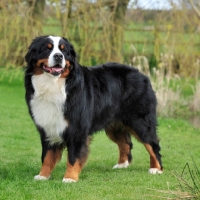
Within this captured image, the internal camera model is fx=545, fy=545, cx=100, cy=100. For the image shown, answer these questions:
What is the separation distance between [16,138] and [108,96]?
3423 millimetres

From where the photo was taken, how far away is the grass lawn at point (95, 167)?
6.51m

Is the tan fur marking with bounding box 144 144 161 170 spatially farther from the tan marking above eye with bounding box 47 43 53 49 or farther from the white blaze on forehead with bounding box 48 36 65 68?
the tan marking above eye with bounding box 47 43 53 49

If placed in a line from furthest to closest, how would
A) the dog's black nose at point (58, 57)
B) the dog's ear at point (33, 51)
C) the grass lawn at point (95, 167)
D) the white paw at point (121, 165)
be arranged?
1. the white paw at point (121, 165)
2. the dog's ear at point (33, 51)
3. the dog's black nose at point (58, 57)
4. the grass lawn at point (95, 167)

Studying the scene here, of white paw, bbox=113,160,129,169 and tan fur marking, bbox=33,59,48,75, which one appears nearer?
tan fur marking, bbox=33,59,48,75

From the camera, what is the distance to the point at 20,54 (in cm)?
1700

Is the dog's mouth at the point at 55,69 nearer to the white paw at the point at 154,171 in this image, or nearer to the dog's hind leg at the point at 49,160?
the dog's hind leg at the point at 49,160

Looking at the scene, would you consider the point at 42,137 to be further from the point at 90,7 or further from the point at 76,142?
the point at 90,7

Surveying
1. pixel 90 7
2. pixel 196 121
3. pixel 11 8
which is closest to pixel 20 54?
pixel 11 8

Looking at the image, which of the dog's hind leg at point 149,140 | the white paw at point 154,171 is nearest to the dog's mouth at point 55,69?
the dog's hind leg at point 149,140

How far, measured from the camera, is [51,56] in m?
6.87

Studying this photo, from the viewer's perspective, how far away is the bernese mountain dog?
703cm

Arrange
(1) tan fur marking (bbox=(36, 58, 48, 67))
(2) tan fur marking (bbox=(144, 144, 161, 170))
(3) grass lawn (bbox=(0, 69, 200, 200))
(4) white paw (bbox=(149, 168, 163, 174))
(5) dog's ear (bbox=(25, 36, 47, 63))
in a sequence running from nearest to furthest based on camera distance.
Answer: (3) grass lawn (bbox=(0, 69, 200, 200))
(1) tan fur marking (bbox=(36, 58, 48, 67))
(5) dog's ear (bbox=(25, 36, 47, 63))
(4) white paw (bbox=(149, 168, 163, 174))
(2) tan fur marking (bbox=(144, 144, 161, 170))

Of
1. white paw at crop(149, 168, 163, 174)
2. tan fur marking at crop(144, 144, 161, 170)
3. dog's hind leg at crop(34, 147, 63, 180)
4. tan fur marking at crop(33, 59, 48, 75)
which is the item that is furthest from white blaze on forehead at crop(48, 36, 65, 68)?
white paw at crop(149, 168, 163, 174)

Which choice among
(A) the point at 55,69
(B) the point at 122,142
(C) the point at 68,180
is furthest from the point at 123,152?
(A) the point at 55,69
